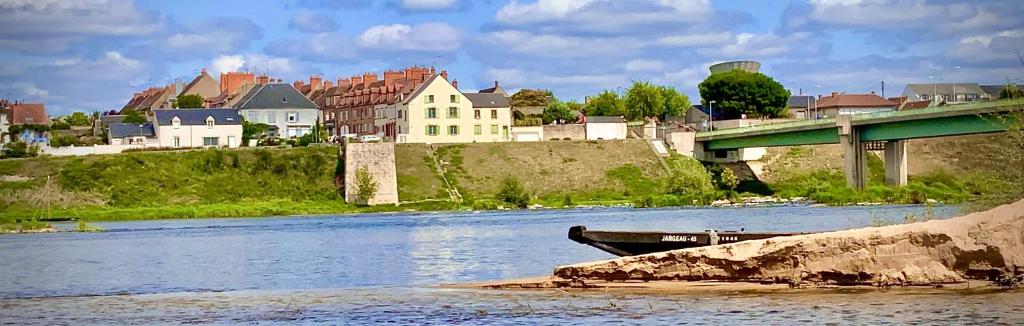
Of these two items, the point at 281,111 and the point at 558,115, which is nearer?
the point at 281,111

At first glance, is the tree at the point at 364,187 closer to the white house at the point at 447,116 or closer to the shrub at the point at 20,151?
the white house at the point at 447,116

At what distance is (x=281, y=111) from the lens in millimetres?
174500

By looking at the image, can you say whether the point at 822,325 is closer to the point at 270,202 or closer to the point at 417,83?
the point at 270,202

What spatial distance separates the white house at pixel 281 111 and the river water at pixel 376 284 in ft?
285

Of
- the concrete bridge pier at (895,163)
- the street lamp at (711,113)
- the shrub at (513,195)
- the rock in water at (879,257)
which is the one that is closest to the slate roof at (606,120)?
the street lamp at (711,113)

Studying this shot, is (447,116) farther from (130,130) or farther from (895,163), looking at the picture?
(895,163)

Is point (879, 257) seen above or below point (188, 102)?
below

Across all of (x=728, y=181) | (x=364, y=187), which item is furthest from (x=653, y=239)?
(x=728, y=181)

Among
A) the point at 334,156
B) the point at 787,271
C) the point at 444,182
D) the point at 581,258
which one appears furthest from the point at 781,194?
the point at 787,271

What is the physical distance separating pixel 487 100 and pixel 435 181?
27264 millimetres

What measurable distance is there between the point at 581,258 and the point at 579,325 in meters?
19.6

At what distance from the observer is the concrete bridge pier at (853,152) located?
374ft

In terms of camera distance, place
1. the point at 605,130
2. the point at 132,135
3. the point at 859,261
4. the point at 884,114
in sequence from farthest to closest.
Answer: the point at 605,130, the point at 132,135, the point at 884,114, the point at 859,261

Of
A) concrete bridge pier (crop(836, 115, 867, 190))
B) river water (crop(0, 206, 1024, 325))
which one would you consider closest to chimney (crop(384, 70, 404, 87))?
concrete bridge pier (crop(836, 115, 867, 190))
